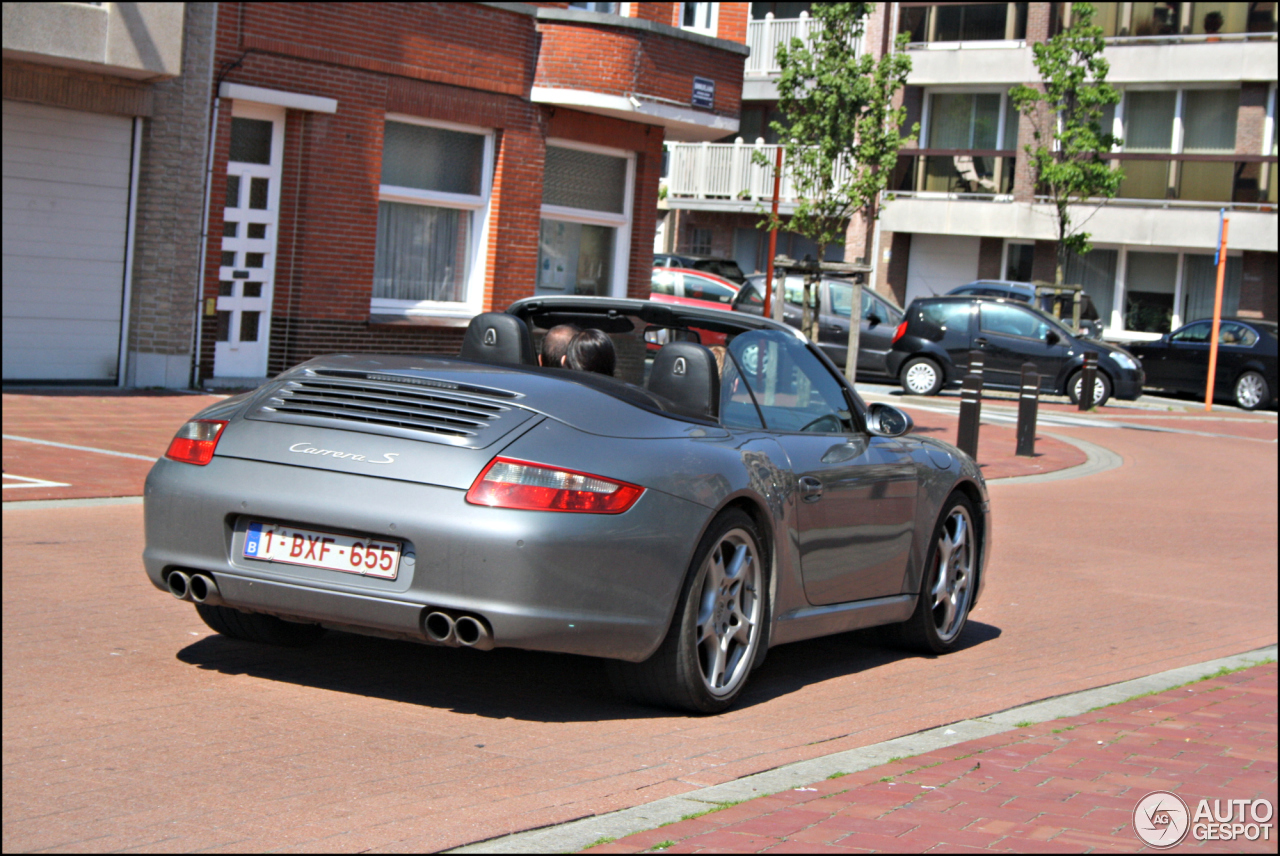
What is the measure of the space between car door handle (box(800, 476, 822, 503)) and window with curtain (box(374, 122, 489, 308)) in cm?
1332

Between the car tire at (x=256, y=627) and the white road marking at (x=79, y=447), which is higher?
the white road marking at (x=79, y=447)

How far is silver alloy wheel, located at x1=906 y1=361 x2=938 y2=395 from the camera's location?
88.4 ft

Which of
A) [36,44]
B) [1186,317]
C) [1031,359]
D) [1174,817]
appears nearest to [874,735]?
[1174,817]

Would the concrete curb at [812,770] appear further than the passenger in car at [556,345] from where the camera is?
No

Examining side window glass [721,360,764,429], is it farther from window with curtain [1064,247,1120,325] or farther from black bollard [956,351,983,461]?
window with curtain [1064,247,1120,325]

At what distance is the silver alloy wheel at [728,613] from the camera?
5.36 m

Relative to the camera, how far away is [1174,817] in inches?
177

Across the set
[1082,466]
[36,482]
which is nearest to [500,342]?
[36,482]

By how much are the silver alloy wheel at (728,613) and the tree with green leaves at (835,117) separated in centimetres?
1452

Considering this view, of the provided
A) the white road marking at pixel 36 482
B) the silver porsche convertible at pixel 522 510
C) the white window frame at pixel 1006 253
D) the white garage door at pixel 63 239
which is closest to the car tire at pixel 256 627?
the silver porsche convertible at pixel 522 510

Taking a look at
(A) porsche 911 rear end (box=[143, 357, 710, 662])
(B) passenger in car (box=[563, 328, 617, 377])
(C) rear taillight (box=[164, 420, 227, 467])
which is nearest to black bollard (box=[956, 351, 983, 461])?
(B) passenger in car (box=[563, 328, 617, 377])

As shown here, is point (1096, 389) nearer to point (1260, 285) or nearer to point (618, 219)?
point (618, 219)

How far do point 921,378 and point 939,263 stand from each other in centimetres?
1899

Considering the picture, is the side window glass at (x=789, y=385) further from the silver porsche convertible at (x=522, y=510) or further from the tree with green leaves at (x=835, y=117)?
the tree with green leaves at (x=835, y=117)
